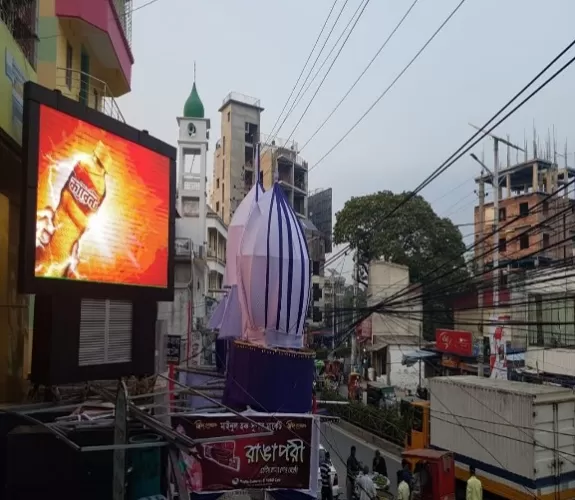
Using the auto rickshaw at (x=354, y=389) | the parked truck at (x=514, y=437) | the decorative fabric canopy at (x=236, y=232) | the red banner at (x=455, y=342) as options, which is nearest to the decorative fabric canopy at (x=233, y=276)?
the decorative fabric canopy at (x=236, y=232)

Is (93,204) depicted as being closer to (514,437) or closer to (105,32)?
(105,32)

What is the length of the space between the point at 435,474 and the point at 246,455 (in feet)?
25.2

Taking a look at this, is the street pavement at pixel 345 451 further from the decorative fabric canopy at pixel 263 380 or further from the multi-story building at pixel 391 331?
the multi-story building at pixel 391 331

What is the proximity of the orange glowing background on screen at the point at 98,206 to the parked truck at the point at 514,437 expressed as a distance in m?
8.72

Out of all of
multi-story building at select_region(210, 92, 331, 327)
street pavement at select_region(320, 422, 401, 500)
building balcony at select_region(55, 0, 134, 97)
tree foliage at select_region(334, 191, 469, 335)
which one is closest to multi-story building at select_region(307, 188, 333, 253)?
multi-story building at select_region(210, 92, 331, 327)

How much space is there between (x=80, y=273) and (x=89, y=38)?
7.13m

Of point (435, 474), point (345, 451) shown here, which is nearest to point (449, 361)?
point (345, 451)

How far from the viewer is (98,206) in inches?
324

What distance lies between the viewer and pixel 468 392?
14.9m

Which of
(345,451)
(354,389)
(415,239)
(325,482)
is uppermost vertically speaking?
(415,239)

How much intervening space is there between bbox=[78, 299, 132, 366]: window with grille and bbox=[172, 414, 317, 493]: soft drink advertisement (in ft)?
5.37

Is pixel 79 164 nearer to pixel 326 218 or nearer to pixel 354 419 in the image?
pixel 354 419

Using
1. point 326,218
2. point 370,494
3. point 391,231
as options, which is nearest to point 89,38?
point 370,494

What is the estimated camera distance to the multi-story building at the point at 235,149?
54.2m
